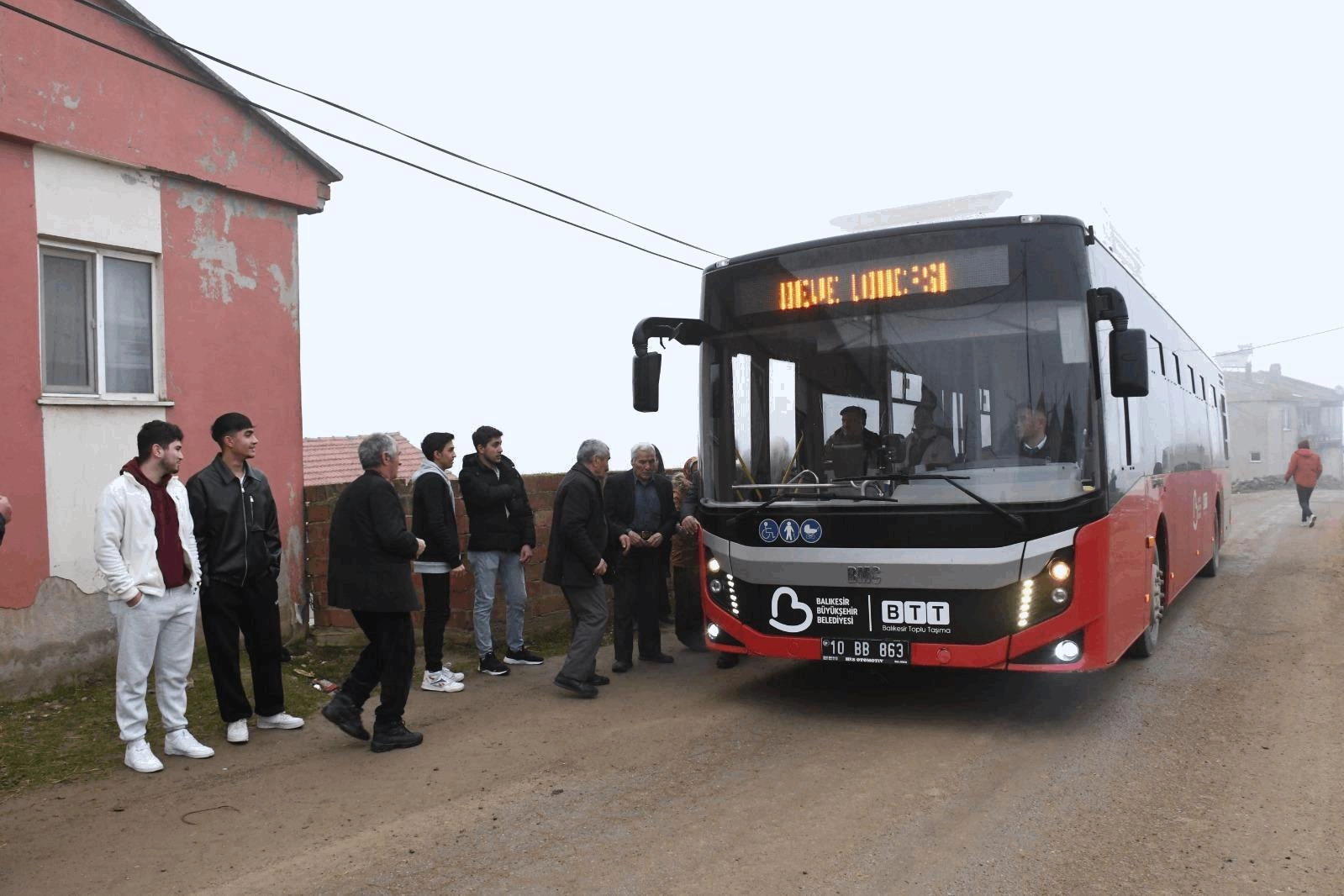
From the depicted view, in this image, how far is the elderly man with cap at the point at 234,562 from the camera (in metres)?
6.47

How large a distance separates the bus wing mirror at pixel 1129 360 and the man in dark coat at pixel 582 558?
11.5 feet

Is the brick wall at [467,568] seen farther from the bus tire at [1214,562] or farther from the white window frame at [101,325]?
the bus tire at [1214,562]

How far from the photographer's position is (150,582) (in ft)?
19.5

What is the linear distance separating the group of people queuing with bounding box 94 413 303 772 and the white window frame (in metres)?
2.36

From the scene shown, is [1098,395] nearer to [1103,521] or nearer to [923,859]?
[1103,521]

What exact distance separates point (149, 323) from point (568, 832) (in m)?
6.34

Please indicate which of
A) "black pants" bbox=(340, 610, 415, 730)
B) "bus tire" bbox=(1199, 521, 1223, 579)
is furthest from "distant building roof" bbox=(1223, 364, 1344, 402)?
"black pants" bbox=(340, 610, 415, 730)

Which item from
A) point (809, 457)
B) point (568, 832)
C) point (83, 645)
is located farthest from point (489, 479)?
point (568, 832)

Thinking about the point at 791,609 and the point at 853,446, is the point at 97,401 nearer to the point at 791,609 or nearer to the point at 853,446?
the point at 791,609

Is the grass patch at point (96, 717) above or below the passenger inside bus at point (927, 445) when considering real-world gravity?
below

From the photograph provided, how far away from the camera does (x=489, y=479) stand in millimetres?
8414

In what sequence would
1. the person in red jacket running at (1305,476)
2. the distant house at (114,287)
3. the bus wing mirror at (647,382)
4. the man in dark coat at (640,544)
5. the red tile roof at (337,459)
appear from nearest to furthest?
the bus wing mirror at (647,382)
the distant house at (114,287)
the man in dark coat at (640,544)
the red tile roof at (337,459)
the person in red jacket running at (1305,476)

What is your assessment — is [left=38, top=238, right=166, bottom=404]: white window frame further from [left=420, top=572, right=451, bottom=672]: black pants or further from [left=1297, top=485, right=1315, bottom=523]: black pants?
[left=1297, top=485, right=1315, bottom=523]: black pants

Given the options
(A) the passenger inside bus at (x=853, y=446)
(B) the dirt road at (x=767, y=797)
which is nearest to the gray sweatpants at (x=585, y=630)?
(B) the dirt road at (x=767, y=797)
